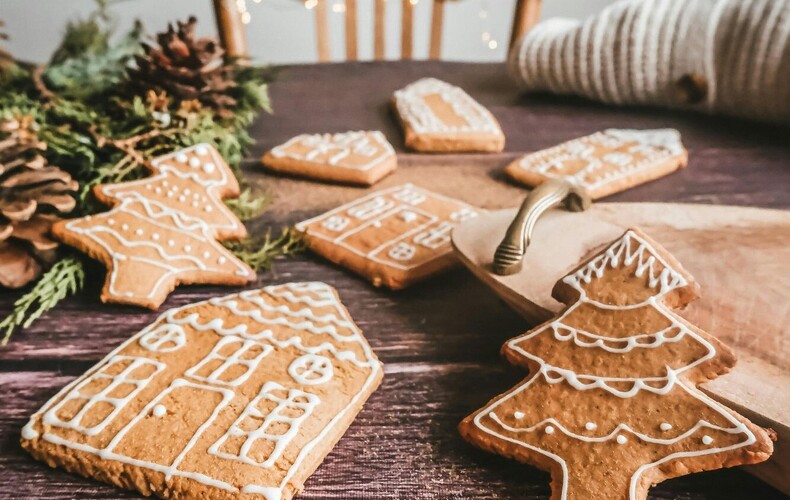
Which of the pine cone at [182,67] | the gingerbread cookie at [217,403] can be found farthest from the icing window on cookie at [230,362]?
the pine cone at [182,67]

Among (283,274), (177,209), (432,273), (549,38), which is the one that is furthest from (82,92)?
(549,38)

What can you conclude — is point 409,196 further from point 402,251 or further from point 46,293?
point 46,293

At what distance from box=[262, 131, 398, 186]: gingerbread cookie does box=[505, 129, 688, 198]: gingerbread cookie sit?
Answer: 24 centimetres

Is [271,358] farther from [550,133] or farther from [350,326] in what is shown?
[550,133]

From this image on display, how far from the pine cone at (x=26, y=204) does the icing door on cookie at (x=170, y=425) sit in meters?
0.34

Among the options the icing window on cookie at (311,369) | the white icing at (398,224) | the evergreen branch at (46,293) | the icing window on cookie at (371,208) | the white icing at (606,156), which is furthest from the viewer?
the white icing at (606,156)

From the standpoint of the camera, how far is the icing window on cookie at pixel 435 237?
35.5 inches

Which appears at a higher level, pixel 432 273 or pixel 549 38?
pixel 549 38

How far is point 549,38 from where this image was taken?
1.48 meters

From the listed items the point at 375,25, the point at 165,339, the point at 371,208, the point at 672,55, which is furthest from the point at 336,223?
the point at 375,25

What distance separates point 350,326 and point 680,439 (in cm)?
37

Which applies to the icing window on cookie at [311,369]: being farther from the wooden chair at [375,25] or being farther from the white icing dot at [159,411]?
the wooden chair at [375,25]

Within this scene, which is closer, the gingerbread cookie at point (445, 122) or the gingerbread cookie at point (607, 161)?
the gingerbread cookie at point (607, 161)

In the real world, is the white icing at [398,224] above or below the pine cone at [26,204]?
below
